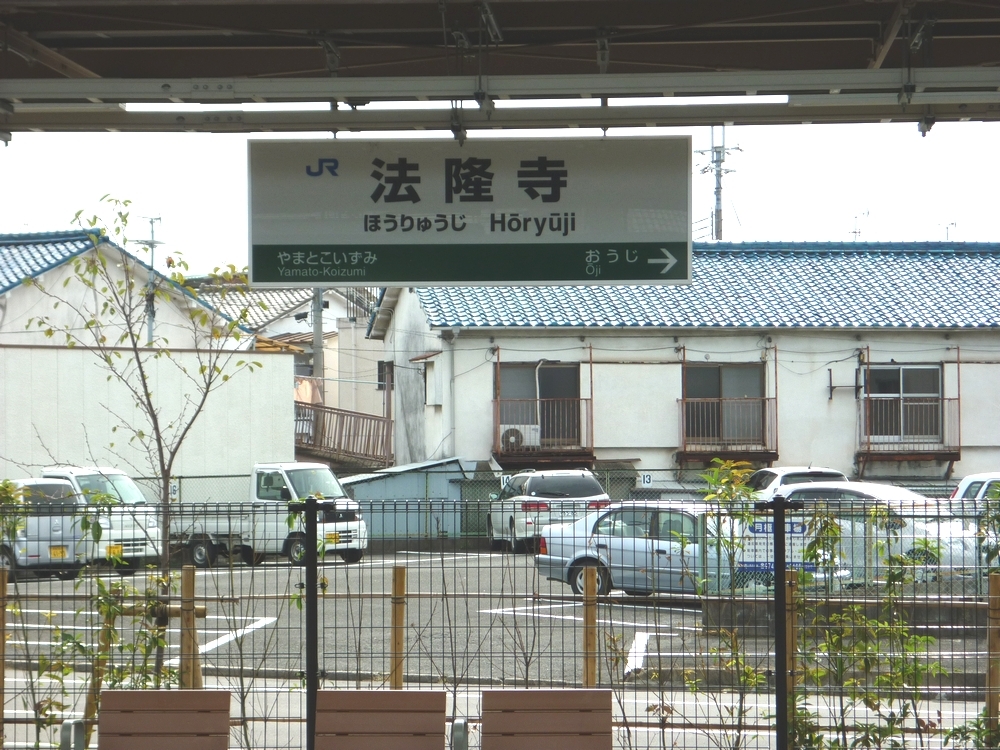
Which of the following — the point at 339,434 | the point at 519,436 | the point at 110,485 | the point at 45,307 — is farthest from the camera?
the point at 339,434

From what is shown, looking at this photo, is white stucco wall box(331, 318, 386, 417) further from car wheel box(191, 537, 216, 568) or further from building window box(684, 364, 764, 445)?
car wheel box(191, 537, 216, 568)

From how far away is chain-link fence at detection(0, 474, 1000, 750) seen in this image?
228 inches

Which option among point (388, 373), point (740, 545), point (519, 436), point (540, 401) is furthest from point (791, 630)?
point (388, 373)

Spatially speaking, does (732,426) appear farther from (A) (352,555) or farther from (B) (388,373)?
(A) (352,555)

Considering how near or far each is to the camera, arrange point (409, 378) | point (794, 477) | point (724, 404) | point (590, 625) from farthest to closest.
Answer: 1. point (409, 378)
2. point (724, 404)
3. point (794, 477)
4. point (590, 625)

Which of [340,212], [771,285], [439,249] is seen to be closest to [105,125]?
[340,212]

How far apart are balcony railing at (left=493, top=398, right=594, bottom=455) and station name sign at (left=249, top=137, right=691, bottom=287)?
2013 cm

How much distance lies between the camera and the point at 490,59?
584cm

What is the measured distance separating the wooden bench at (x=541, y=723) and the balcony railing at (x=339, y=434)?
1027 inches

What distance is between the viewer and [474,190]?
5766 mm

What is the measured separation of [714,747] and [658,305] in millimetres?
21503

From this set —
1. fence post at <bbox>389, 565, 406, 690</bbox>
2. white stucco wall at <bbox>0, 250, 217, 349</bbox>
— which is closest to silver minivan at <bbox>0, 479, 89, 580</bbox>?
fence post at <bbox>389, 565, 406, 690</bbox>

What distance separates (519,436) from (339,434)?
7.66m

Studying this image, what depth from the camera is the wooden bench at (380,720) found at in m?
5.25
